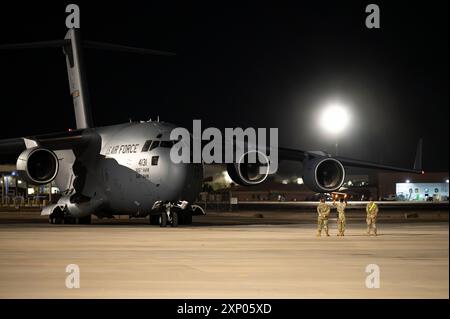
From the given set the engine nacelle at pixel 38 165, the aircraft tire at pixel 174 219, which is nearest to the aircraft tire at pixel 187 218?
the aircraft tire at pixel 174 219

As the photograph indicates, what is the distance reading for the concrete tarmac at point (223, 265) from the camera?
12.4 m

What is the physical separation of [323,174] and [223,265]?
825 inches

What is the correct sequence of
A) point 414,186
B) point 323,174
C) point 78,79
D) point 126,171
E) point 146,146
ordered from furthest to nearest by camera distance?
point 414,186
point 78,79
point 323,174
point 126,171
point 146,146

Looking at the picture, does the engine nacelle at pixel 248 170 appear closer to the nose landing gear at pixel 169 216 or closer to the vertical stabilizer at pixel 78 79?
the nose landing gear at pixel 169 216

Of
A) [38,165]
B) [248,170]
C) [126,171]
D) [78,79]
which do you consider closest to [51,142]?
[38,165]

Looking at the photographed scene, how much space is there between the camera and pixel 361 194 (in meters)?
112

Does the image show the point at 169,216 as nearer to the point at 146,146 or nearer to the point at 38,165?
the point at 146,146

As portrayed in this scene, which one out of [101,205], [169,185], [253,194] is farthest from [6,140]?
[253,194]

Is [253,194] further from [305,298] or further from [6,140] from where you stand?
[305,298]

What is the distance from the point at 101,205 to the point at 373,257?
19141 mm

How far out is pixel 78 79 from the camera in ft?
135

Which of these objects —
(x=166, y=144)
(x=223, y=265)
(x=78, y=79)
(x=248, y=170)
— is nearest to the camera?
(x=223, y=265)

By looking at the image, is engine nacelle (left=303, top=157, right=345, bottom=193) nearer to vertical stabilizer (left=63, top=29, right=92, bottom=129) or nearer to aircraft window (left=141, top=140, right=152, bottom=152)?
aircraft window (left=141, top=140, right=152, bottom=152)

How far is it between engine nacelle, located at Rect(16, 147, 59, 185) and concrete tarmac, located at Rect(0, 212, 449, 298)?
764 cm
